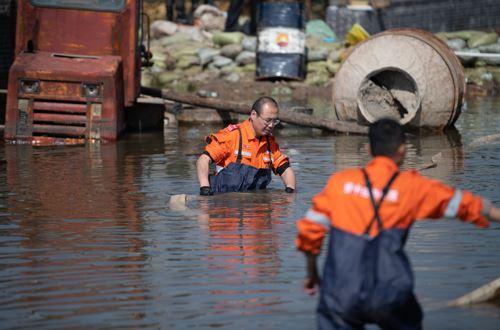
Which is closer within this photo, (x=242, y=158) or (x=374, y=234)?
(x=374, y=234)

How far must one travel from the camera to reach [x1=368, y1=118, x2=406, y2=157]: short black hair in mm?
4676

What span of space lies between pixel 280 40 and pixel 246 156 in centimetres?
1397

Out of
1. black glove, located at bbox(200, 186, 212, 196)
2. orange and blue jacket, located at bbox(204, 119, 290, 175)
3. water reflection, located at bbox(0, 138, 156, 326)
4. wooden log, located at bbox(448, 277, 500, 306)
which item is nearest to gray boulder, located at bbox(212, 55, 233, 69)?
water reflection, located at bbox(0, 138, 156, 326)

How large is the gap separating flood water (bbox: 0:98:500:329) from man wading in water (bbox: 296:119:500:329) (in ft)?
4.09

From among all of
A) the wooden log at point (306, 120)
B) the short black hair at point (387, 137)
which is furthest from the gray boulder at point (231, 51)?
the short black hair at point (387, 137)

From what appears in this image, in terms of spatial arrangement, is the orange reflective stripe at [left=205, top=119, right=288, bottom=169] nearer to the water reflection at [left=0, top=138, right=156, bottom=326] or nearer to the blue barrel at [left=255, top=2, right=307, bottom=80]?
the water reflection at [left=0, top=138, right=156, bottom=326]

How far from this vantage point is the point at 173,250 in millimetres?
7617

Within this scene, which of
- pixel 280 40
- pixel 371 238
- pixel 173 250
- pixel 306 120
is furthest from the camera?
pixel 280 40

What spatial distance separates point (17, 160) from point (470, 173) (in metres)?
5.01

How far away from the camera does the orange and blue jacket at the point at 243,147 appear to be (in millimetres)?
9672

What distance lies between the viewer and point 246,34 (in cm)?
2770

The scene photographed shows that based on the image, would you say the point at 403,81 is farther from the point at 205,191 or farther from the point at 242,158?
the point at 205,191

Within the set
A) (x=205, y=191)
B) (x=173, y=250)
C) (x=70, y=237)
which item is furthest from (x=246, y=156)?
(x=173, y=250)

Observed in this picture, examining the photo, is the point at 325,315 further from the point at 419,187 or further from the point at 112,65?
the point at 112,65
